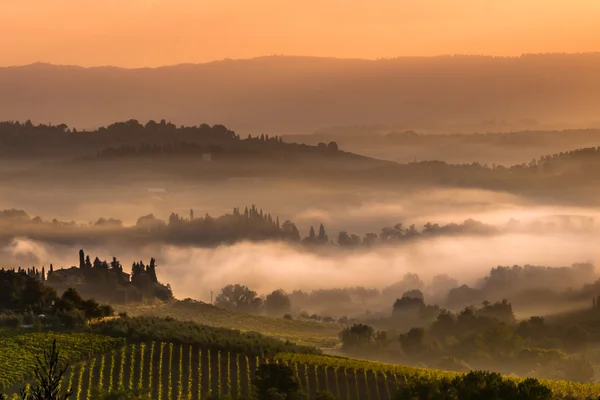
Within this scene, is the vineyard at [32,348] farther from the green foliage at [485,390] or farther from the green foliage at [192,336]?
the green foliage at [485,390]

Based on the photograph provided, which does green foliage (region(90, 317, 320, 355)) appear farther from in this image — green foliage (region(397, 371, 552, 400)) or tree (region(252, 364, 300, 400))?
green foliage (region(397, 371, 552, 400))

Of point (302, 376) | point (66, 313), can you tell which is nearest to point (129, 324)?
point (66, 313)

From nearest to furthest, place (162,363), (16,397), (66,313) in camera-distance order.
A: (16,397) < (162,363) < (66,313)

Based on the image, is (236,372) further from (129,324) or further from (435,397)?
(435,397)

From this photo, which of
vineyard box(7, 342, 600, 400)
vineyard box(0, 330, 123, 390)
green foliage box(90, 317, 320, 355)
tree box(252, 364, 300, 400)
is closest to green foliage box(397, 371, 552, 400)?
tree box(252, 364, 300, 400)

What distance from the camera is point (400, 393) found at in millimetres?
111875

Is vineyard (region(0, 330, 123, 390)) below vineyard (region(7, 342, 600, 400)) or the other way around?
the other way around

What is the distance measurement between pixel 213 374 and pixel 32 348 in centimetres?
2431

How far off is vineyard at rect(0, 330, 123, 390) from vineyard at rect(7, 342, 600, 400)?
8.04 ft

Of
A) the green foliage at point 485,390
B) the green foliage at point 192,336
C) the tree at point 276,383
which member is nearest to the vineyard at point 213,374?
the green foliage at point 192,336

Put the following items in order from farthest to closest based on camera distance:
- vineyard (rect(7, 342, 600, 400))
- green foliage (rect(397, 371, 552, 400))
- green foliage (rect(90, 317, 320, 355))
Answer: green foliage (rect(90, 317, 320, 355)) < vineyard (rect(7, 342, 600, 400)) < green foliage (rect(397, 371, 552, 400))

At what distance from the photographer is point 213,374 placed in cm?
13825

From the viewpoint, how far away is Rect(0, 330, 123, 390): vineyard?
134 meters

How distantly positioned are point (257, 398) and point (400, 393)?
524 inches
